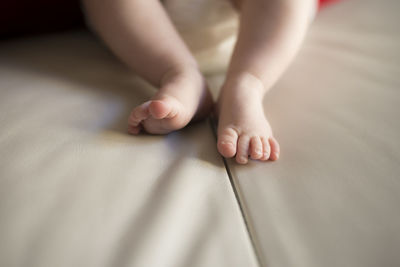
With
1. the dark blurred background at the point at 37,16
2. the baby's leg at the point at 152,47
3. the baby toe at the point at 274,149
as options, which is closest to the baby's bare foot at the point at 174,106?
the baby's leg at the point at 152,47

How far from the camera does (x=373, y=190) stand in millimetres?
353

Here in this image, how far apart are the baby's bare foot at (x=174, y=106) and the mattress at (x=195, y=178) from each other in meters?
0.02

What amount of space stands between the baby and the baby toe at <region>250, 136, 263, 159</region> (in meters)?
0.02

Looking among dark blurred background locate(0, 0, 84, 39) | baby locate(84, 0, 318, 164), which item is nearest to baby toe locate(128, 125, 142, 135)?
baby locate(84, 0, 318, 164)

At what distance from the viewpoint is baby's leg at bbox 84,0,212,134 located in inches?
18.6

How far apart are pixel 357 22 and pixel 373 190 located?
399 millimetres

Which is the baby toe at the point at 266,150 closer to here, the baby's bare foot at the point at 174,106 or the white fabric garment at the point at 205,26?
the baby's bare foot at the point at 174,106

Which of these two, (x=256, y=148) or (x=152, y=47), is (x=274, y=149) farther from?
(x=152, y=47)

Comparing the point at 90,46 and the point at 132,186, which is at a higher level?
the point at 90,46

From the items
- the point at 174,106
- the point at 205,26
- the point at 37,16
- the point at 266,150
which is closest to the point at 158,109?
the point at 174,106

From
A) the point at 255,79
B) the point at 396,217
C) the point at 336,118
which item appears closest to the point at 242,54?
the point at 255,79

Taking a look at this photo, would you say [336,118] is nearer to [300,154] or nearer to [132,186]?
[300,154]

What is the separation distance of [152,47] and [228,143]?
0.19 meters

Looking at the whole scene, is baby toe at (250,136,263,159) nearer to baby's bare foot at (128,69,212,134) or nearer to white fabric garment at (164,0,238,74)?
baby's bare foot at (128,69,212,134)
